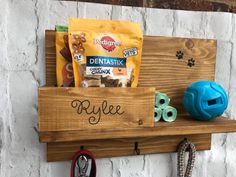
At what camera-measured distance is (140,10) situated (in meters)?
0.67

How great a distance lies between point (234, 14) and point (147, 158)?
1.58 ft

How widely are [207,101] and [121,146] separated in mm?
244

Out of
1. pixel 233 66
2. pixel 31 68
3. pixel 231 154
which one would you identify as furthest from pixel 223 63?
pixel 31 68

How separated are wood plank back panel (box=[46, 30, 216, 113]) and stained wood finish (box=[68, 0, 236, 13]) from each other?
0.09m

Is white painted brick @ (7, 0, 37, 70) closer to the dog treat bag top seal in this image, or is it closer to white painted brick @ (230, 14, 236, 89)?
the dog treat bag top seal

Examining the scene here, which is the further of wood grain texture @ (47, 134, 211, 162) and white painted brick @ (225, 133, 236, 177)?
white painted brick @ (225, 133, 236, 177)

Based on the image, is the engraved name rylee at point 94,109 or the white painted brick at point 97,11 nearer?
the engraved name rylee at point 94,109

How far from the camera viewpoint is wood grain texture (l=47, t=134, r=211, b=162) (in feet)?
2.06

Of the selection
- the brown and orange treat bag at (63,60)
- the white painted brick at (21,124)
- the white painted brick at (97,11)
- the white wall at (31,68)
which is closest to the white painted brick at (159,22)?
the white wall at (31,68)

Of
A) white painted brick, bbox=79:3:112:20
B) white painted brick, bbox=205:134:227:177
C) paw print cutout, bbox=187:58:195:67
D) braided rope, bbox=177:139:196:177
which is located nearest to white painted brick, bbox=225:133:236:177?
white painted brick, bbox=205:134:227:177

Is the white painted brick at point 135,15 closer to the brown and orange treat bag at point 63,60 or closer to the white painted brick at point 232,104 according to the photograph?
the brown and orange treat bag at point 63,60

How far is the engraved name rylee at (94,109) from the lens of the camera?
1.69ft

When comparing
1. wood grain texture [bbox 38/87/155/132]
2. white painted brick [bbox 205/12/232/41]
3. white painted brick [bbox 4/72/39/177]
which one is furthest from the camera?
white painted brick [bbox 205/12/232/41]

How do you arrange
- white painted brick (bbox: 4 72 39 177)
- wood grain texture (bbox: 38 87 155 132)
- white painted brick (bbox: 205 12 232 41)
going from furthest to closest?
1. white painted brick (bbox: 205 12 232 41)
2. white painted brick (bbox: 4 72 39 177)
3. wood grain texture (bbox: 38 87 155 132)
